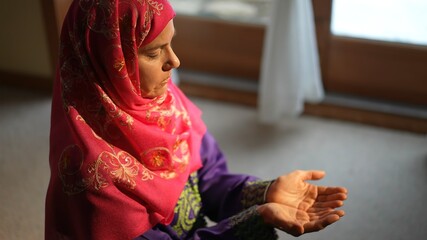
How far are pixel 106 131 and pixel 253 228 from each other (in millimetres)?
357

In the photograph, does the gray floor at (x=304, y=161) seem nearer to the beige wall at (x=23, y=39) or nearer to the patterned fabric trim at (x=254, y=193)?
the beige wall at (x=23, y=39)

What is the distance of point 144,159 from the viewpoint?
1.25m

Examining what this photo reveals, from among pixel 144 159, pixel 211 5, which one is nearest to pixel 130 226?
pixel 144 159

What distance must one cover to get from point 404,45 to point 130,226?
145 cm

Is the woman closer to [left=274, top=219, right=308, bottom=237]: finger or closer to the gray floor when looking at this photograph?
[left=274, top=219, right=308, bottom=237]: finger

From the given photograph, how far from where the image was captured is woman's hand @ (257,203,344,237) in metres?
1.20

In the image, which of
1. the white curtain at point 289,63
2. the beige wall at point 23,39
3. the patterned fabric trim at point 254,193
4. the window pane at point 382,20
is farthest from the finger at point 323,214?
the beige wall at point 23,39

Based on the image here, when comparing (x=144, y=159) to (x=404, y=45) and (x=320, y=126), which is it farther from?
(x=404, y=45)

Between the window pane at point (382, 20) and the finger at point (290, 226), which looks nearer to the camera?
the finger at point (290, 226)

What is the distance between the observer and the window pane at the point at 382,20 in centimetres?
220

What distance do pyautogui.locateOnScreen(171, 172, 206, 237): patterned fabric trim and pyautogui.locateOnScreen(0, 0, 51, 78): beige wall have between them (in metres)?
1.35

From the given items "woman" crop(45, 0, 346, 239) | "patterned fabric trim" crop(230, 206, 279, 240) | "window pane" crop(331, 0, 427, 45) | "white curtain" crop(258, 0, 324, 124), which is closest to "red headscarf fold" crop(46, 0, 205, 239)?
"woman" crop(45, 0, 346, 239)

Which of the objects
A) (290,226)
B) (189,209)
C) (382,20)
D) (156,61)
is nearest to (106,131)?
(156,61)

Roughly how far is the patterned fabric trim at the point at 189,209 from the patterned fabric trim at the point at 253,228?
152 mm
